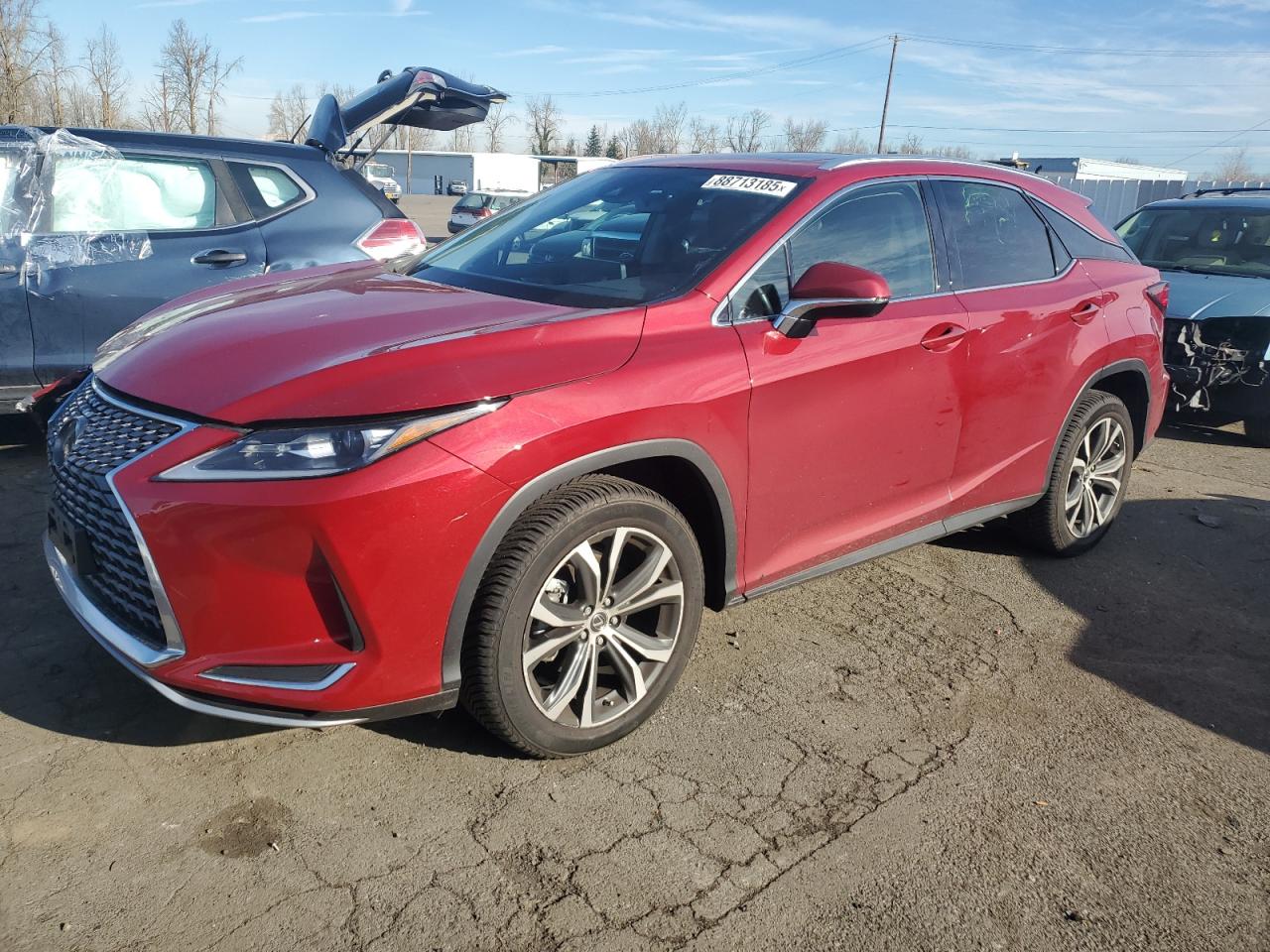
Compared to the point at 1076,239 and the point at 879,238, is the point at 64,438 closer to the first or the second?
the point at 879,238

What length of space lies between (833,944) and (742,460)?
137cm

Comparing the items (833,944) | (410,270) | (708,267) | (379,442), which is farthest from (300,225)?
(833,944)

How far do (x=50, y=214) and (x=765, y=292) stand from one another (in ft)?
13.3

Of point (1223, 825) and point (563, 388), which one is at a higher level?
Answer: point (563, 388)

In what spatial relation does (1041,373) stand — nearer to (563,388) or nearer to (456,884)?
(563,388)

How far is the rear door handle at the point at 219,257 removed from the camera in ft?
17.5

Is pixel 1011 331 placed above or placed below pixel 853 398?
above

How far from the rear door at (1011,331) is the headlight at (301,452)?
2324mm

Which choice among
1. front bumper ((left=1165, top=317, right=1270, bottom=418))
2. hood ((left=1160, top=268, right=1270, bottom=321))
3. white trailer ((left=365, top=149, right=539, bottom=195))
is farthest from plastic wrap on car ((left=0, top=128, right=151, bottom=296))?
white trailer ((left=365, top=149, right=539, bottom=195))

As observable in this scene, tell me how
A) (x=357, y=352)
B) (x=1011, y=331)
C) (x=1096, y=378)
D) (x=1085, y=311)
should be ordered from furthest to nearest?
(x=1096, y=378)
(x=1085, y=311)
(x=1011, y=331)
(x=357, y=352)

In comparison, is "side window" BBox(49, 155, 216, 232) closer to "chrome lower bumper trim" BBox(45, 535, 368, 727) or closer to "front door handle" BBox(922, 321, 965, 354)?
"chrome lower bumper trim" BBox(45, 535, 368, 727)

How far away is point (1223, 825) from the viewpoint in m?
2.77

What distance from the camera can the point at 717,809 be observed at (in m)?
2.70

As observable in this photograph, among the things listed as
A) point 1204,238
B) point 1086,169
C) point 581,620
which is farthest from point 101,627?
point 1086,169
